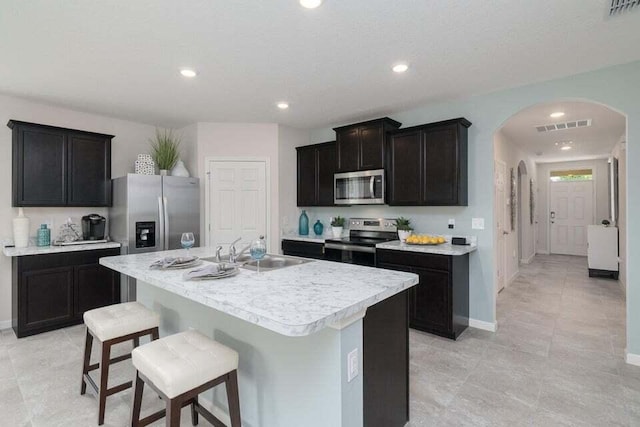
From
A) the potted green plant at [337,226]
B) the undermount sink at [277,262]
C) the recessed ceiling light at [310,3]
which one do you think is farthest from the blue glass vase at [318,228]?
the recessed ceiling light at [310,3]

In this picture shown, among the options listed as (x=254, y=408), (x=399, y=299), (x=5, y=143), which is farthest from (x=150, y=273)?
(x=5, y=143)

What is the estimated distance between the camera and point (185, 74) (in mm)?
3016

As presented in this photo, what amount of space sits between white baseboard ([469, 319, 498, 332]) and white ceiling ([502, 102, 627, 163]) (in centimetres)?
220

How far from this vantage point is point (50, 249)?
354 centimetres

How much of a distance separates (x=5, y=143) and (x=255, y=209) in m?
2.92

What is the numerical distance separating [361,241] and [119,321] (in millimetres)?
2847

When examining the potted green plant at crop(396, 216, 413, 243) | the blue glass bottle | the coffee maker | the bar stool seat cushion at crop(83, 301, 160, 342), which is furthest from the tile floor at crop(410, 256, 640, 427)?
the blue glass bottle

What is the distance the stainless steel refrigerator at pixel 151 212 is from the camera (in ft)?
12.9

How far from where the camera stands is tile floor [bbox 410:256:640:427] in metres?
2.11

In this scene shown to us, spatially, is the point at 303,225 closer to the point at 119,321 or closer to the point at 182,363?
the point at 119,321

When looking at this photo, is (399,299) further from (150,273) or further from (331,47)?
(331,47)

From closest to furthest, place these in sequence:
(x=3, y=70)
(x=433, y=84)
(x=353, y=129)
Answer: (x=3, y=70) < (x=433, y=84) < (x=353, y=129)

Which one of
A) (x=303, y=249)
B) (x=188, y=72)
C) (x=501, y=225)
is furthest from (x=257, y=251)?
(x=501, y=225)

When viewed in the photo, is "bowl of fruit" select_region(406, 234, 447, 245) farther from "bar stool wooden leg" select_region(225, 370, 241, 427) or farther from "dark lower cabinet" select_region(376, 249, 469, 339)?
"bar stool wooden leg" select_region(225, 370, 241, 427)
